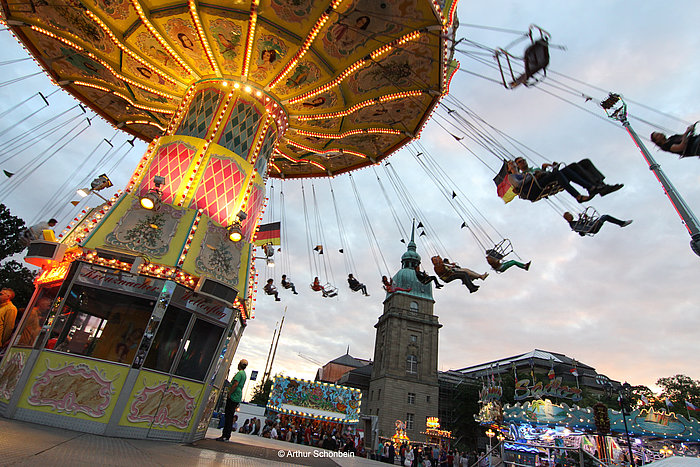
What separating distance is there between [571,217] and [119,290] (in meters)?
10.3

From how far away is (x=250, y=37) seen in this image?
934cm

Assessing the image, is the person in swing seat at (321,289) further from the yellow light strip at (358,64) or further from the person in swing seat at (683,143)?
the person in swing seat at (683,143)

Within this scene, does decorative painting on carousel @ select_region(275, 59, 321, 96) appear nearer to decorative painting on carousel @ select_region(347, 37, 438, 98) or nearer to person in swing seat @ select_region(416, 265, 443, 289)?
decorative painting on carousel @ select_region(347, 37, 438, 98)

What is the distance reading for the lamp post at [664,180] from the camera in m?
6.10

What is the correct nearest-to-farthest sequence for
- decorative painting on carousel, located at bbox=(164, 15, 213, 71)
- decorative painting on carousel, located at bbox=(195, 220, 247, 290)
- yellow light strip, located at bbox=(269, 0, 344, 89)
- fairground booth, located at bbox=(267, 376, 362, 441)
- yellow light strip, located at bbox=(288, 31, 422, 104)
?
yellow light strip, located at bbox=(269, 0, 344, 89) → decorative painting on carousel, located at bbox=(195, 220, 247, 290) → yellow light strip, located at bbox=(288, 31, 422, 104) → decorative painting on carousel, located at bbox=(164, 15, 213, 71) → fairground booth, located at bbox=(267, 376, 362, 441)

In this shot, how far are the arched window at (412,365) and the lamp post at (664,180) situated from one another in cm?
4489

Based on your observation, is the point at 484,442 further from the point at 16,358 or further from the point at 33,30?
the point at 33,30

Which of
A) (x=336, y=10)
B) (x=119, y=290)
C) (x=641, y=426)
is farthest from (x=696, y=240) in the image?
(x=641, y=426)

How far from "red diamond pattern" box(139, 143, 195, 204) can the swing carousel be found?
0.04m

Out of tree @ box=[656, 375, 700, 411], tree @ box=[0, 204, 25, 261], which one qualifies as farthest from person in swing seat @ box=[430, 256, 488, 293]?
tree @ box=[656, 375, 700, 411]

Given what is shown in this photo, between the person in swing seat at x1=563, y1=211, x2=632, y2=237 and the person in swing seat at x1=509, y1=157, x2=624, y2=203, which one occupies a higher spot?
the person in swing seat at x1=509, y1=157, x2=624, y2=203

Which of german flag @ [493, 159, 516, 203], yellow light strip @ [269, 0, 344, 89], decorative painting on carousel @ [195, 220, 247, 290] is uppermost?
yellow light strip @ [269, 0, 344, 89]

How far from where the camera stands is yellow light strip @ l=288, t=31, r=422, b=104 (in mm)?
8805

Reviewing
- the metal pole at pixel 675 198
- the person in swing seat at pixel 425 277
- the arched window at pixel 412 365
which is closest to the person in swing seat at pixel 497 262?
the person in swing seat at pixel 425 277
